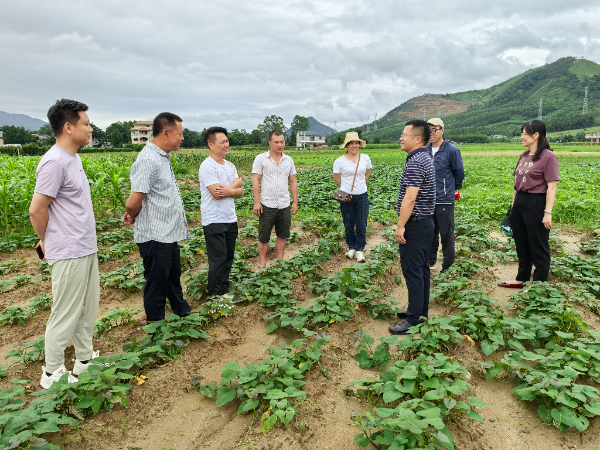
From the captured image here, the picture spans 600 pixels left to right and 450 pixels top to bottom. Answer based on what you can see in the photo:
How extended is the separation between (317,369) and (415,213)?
185 centimetres

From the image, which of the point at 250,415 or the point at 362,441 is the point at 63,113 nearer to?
the point at 250,415

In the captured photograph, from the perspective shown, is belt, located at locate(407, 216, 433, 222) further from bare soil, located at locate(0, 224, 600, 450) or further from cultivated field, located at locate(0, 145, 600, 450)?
bare soil, located at locate(0, 224, 600, 450)

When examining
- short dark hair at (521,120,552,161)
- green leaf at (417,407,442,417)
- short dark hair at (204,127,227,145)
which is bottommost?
green leaf at (417,407,442,417)

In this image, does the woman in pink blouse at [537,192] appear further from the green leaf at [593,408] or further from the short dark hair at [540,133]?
the green leaf at [593,408]

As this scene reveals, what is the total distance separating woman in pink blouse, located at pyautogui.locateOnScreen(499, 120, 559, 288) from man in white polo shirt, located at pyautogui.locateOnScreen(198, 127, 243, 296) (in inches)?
143

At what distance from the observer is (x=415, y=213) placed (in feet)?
12.3

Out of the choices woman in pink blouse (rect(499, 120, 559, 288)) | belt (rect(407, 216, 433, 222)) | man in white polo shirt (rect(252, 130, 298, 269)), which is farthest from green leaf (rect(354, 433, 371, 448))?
woman in pink blouse (rect(499, 120, 559, 288))

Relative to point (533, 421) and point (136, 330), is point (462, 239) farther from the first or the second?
point (136, 330)

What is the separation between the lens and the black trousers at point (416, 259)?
376 centimetres

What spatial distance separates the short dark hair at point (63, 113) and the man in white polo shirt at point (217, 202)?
147 centimetres

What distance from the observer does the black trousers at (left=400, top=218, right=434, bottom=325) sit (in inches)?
148

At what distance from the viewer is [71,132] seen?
2850 millimetres

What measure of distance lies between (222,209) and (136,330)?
1.64 m

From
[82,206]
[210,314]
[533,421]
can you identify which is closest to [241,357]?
[210,314]
